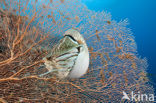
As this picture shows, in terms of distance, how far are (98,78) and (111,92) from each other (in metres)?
0.45

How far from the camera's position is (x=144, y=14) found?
28188 millimetres

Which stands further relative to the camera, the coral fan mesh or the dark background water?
the dark background water

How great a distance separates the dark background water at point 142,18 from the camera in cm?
2428

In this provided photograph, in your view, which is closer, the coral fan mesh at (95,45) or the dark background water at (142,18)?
the coral fan mesh at (95,45)

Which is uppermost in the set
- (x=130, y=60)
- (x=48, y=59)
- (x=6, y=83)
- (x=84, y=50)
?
(x=130, y=60)

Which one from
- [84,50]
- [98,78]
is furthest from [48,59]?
[98,78]

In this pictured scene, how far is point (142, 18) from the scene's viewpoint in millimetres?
28812

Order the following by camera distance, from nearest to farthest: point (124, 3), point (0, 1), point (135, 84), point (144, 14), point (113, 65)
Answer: point (0, 1), point (113, 65), point (135, 84), point (144, 14), point (124, 3)

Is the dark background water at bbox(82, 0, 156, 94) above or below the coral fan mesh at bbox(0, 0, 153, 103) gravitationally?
above

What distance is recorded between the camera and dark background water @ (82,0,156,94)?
79.7 ft

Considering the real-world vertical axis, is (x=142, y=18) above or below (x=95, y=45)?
above

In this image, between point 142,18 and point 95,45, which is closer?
point 95,45

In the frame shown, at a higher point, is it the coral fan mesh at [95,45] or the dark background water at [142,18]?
the dark background water at [142,18]

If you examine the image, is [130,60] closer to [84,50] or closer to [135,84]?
[135,84]
